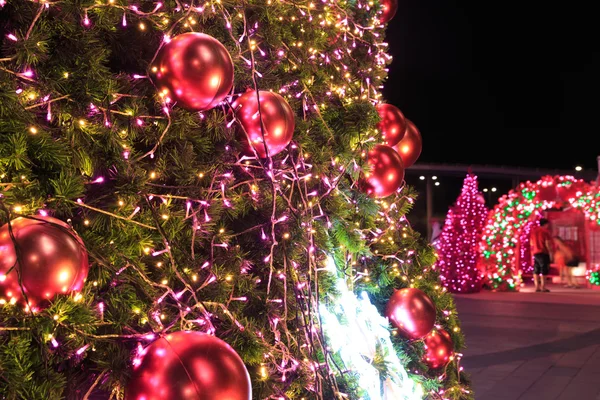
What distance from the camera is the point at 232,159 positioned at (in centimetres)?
216

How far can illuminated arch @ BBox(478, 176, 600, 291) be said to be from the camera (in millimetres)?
13328

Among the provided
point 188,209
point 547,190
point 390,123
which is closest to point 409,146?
point 390,123

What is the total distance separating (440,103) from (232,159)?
1146 inches

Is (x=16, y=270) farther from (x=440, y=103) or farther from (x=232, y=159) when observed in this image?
(x=440, y=103)

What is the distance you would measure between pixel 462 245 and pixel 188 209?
37.4 feet

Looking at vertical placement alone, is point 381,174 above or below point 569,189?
above

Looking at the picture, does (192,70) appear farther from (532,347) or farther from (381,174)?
(532,347)

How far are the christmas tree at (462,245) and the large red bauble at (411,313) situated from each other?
33.4ft

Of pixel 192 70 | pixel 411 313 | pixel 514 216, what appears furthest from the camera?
pixel 514 216

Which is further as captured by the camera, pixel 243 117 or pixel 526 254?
pixel 526 254

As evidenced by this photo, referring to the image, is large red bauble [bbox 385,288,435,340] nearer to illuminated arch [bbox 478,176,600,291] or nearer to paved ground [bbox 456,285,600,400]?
paved ground [bbox 456,285,600,400]

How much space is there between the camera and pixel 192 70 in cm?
177

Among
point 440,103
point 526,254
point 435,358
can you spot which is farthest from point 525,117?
point 435,358

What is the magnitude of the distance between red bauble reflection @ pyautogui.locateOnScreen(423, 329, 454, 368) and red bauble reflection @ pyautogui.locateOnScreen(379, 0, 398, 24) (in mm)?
1735
